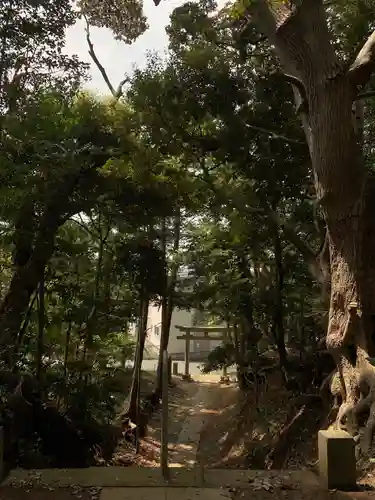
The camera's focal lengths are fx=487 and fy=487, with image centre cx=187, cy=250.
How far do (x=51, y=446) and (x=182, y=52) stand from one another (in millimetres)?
5652

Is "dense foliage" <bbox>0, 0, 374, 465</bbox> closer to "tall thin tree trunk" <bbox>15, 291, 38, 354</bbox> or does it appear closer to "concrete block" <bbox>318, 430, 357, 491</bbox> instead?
"tall thin tree trunk" <bbox>15, 291, 38, 354</bbox>

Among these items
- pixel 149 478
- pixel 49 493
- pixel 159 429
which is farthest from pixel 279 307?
pixel 49 493

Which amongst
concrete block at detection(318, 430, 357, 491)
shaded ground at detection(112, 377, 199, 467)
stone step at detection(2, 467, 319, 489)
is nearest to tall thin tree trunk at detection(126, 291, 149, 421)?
shaded ground at detection(112, 377, 199, 467)

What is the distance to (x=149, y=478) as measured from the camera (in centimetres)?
343

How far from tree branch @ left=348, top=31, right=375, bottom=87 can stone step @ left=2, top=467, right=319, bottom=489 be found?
3880 mm

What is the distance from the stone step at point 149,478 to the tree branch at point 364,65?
12.7ft

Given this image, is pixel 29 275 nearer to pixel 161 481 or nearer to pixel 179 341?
pixel 161 481

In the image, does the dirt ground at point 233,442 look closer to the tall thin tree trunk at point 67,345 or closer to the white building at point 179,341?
the tall thin tree trunk at point 67,345

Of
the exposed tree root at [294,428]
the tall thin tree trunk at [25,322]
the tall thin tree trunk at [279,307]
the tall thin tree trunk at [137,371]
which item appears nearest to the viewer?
the tall thin tree trunk at [25,322]

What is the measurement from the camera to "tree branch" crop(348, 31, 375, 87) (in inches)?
192

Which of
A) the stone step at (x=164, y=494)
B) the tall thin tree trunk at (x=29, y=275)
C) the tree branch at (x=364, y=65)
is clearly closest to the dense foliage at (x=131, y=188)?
the tall thin tree trunk at (x=29, y=275)

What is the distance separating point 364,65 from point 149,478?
4321 mm

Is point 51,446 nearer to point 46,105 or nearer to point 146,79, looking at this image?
point 46,105

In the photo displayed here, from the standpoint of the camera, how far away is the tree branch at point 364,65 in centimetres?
487
